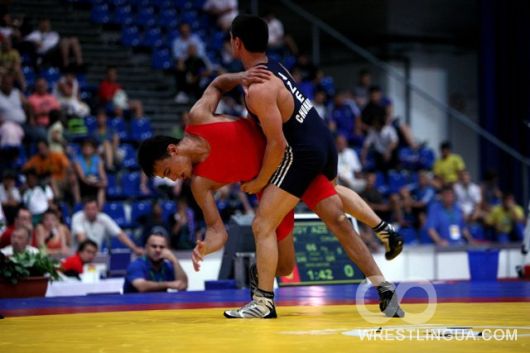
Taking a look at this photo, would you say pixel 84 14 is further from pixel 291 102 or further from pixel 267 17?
pixel 291 102

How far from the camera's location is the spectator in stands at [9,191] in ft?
36.0

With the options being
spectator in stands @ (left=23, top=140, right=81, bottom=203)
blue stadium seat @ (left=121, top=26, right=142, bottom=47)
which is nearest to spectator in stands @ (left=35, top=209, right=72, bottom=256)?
spectator in stands @ (left=23, top=140, right=81, bottom=203)

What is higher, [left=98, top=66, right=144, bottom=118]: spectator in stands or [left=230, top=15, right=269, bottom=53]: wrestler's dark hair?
[left=230, top=15, right=269, bottom=53]: wrestler's dark hair

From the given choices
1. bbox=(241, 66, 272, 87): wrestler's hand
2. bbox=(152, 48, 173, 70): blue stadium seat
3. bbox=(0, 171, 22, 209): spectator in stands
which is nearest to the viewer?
bbox=(241, 66, 272, 87): wrestler's hand

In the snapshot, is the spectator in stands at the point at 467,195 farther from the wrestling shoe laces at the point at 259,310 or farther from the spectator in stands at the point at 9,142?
the wrestling shoe laces at the point at 259,310

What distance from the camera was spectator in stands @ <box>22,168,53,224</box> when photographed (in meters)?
11.0

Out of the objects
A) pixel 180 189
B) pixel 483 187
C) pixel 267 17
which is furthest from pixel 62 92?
pixel 483 187

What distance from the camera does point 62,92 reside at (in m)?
12.9

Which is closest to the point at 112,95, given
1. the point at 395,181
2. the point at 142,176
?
the point at 142,176

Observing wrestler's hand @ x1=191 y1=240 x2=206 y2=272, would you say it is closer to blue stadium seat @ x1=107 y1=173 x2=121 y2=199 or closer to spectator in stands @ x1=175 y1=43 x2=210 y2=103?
blue stadium seat @ x1=107 y1=173 x2=121 y2=199

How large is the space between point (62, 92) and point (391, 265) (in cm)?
464

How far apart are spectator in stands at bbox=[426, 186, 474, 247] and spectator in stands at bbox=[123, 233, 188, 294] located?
17.2 feet

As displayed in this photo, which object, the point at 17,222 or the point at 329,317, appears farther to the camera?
the point at 17,222

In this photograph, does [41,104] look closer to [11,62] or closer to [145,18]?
[11,62]
